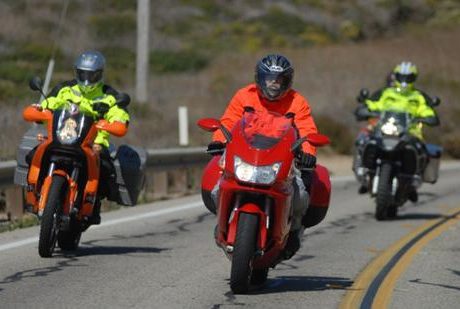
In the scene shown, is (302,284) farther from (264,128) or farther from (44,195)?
(44,195)

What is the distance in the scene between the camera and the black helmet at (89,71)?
41.0ft

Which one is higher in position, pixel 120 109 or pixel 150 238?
pixel 120 109

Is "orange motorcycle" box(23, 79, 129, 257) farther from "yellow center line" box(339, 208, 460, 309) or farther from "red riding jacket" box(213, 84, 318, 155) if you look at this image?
"yellow center line" box(339, 208, 460, 309)

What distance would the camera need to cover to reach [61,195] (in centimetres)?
1156

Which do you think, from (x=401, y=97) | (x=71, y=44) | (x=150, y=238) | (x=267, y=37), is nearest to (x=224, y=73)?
(x=71, y=44)

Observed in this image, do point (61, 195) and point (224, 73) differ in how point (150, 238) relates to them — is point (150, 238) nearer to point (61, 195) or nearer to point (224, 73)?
point (61, 195)

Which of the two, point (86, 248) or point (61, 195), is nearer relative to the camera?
point (61, 195)

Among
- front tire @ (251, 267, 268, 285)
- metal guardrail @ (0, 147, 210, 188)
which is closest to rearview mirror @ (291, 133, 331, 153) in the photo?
front tire @ (251, 267, 268, 285)

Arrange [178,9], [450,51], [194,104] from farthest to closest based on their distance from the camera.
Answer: [178,9], [450,51], [194,104]

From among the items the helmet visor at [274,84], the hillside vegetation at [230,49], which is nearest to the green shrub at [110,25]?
the hillside vegetation at [230,49]

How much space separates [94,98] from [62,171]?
1219mm

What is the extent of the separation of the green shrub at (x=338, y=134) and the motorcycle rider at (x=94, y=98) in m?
23.2

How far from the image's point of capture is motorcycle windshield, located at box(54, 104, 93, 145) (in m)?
11.7

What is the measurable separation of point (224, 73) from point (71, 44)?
7.51m
